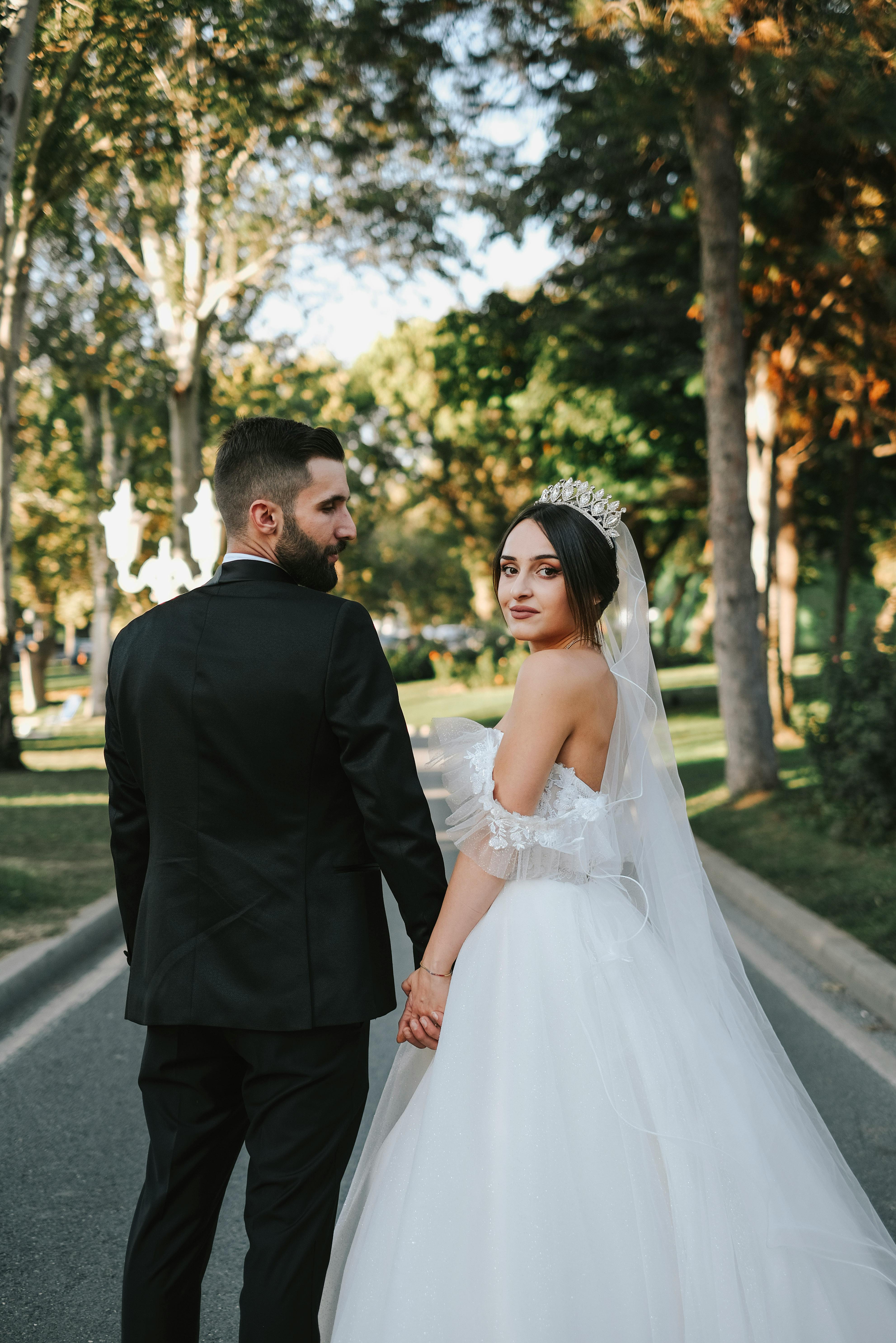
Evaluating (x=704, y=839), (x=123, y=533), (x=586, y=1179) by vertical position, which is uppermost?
(x=123, y=533)

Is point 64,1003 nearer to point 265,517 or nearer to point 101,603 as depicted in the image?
point 265,517

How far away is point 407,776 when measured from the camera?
7.38ft

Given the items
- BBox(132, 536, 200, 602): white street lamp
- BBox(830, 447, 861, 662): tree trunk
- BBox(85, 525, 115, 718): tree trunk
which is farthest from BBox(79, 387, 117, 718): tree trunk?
BBox(830, 447, 861, 662): tree trunk

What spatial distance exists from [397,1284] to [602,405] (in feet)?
53.3

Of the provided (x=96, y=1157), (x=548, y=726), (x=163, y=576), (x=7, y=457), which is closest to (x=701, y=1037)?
(x=548, y=726)

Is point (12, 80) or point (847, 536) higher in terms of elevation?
point (12, 80)

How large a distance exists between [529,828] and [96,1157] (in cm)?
247

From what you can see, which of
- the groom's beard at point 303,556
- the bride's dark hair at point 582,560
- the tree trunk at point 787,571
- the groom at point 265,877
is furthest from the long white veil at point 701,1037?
the tree trunk at point 787,571

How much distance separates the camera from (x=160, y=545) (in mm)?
14125

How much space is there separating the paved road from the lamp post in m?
8.47

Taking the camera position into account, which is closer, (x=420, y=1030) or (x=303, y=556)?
(x=303, y=556)

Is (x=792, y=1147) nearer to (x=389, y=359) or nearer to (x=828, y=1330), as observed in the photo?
(x=828, y=1330)

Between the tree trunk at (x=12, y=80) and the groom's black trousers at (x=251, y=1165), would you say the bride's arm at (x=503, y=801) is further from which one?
the tree trunk at (x=12, y=80)

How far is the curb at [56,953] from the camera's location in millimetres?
5688
